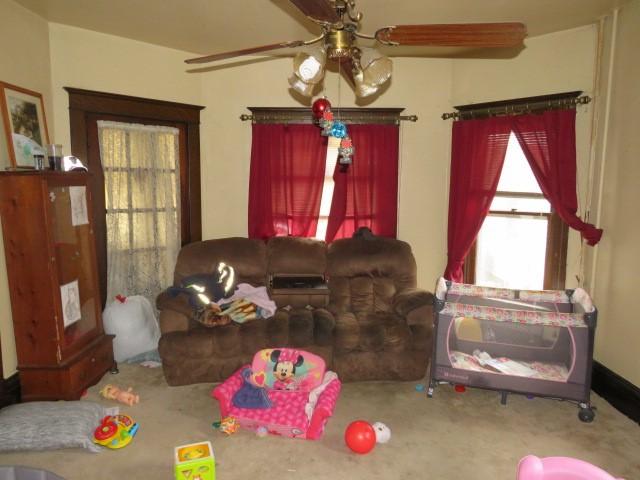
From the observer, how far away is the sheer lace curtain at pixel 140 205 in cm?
377

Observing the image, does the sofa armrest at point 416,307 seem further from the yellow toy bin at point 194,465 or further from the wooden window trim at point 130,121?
the wooden window trim at point 130,121

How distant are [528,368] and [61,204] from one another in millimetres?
3284

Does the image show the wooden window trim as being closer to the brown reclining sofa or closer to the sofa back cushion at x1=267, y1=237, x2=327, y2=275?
the brown reclining sofa

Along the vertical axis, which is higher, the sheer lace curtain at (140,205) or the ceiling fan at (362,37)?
the ceiling fan at (362,37)

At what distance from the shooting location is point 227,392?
285 centimetres

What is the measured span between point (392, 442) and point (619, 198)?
2227mm

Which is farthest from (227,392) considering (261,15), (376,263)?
(261,15)

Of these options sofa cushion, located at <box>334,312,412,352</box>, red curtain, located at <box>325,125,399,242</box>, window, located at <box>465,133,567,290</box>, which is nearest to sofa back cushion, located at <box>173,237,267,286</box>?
red curtain, located at <box>325,125,399,242</box>

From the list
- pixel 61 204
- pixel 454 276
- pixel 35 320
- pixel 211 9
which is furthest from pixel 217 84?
pixel 454 276

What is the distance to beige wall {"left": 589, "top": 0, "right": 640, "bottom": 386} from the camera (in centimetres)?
291

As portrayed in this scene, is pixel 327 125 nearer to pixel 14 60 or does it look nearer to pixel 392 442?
pixel 392 442

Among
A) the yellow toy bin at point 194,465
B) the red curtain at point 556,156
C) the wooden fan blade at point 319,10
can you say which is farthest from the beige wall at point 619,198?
the yellow toy bin at point 194,465

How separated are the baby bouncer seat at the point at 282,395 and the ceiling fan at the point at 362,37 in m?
1.70

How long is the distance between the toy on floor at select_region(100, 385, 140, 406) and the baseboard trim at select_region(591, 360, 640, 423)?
10.5ft
